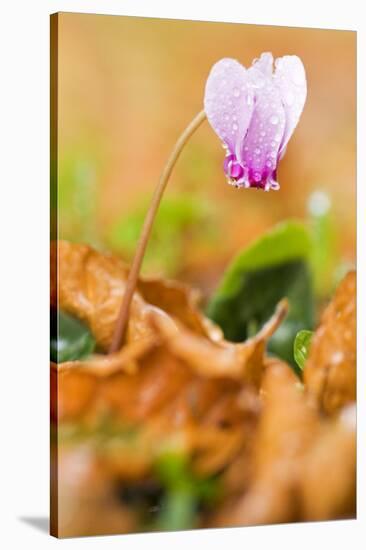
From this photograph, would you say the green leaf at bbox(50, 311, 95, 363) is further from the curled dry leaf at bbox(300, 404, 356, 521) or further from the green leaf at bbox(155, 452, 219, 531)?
the curled dry leaf at bbox(300, 404, 356, 521)

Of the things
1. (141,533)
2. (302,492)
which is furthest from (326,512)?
(141,533)

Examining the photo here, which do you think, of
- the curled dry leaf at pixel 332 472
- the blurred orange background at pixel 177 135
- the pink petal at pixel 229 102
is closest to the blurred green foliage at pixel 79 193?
the blurred orange background at pixel 177 135

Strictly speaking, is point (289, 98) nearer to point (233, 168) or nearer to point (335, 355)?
point (233, 168)

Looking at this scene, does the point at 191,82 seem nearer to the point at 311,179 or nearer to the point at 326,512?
the point at 311,179

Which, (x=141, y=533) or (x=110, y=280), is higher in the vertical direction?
(x=110, y=280)

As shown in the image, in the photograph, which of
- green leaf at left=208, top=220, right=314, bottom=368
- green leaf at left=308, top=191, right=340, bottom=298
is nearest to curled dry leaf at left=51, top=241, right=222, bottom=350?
green leaf at left=208, top=220, right=314, bottom=368
